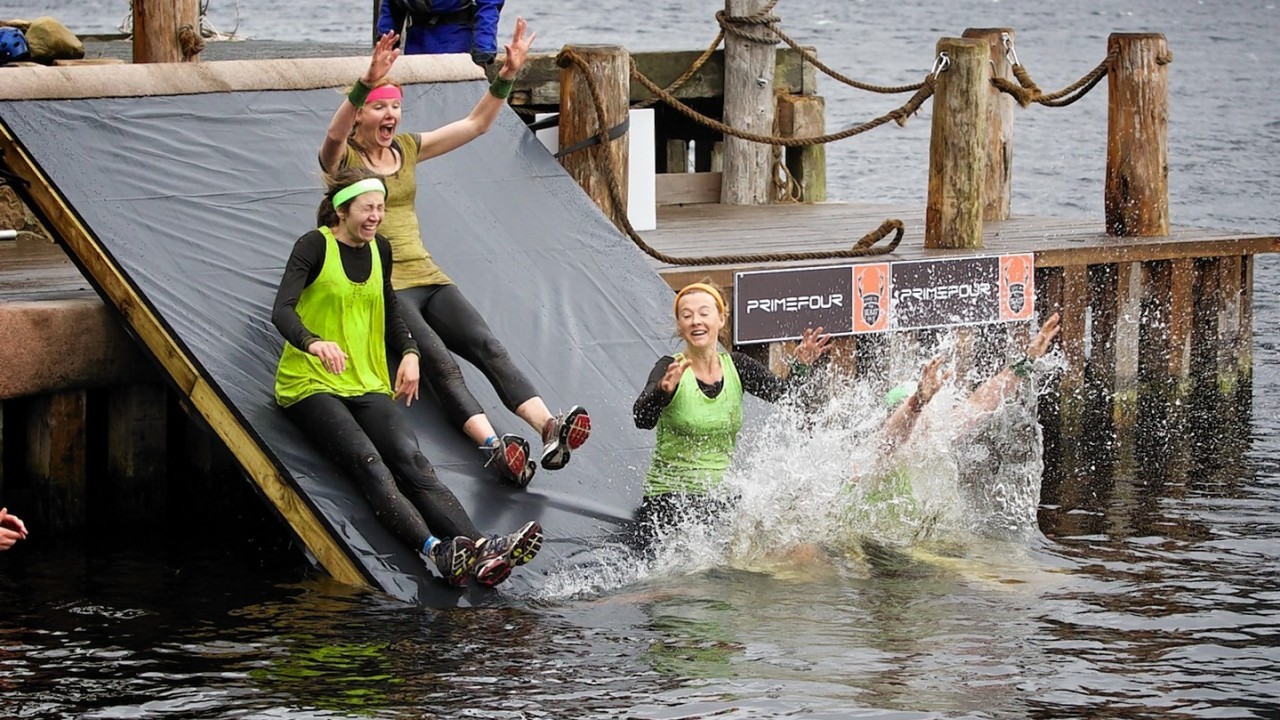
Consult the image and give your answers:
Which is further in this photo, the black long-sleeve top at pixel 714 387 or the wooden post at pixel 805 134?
the wooden post at pixel 805 134

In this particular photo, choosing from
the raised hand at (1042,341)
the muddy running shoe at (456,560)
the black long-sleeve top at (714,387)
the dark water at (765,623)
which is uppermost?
the raised hand at (1042,341)

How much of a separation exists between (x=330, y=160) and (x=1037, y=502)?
3804 mm

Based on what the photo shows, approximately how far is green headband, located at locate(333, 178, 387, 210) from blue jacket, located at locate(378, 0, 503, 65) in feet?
10.9

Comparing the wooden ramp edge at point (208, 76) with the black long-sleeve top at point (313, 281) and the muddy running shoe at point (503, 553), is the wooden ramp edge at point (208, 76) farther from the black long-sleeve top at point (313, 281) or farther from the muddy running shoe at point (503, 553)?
the muddy running shoe at point (503, 553)

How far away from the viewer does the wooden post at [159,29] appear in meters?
11.6

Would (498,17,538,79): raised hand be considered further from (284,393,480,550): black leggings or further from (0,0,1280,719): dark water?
(0,0,1280,719): dark water

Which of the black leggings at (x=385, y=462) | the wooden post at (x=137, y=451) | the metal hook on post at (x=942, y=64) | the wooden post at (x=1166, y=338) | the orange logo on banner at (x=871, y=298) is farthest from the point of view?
the wooden post at (x=1166, y=338)

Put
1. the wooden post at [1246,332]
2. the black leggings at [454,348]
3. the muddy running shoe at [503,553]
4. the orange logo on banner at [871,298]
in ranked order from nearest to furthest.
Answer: the muddy running shoe at [503,553]
the black leggings at [454,348]
the orange logo on banner at [871,298]
the wooden post at [1246,332]

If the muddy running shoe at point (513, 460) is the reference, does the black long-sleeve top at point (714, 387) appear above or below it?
above

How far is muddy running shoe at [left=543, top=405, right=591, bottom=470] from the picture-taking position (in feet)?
28.4

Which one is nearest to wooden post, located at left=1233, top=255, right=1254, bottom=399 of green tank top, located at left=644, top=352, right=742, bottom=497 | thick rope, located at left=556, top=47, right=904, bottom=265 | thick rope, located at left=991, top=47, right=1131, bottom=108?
thick rope, located at left=991, top=47, right=1131, bottom=108

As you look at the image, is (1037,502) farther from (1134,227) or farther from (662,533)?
(1134,227)

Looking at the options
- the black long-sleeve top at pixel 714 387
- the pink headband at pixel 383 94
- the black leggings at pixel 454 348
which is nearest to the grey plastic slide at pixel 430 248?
the black leggings at pixel 454 348

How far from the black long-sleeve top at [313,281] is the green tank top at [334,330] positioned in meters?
0.03
